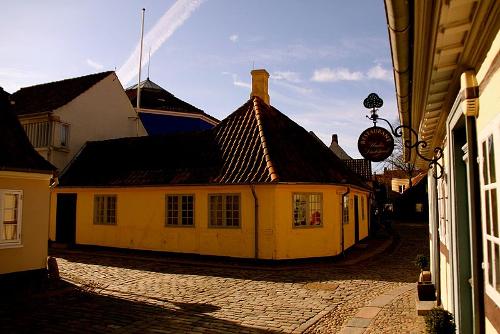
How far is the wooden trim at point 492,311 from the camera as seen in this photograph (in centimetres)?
310

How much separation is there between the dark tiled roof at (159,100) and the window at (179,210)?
14.8 metres

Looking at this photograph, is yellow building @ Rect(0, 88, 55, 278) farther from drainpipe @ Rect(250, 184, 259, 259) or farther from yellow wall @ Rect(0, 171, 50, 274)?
drainpipe @ Rect(250, 184, 259, 259)

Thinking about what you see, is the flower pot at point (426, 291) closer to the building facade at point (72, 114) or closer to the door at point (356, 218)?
the door at point (356, 218)

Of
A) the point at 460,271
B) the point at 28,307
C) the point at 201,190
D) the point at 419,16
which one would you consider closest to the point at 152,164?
the point at 201,190

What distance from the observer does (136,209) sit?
1717 cm

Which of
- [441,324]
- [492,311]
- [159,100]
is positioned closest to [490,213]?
[492,311]

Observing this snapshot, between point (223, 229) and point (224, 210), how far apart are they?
2.24 feet

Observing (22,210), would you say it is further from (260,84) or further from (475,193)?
(260,84)

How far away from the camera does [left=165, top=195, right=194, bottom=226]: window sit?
629 inches

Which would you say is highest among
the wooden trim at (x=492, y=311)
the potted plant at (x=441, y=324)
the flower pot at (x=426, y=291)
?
the wooden trim at (x=492, y=311)

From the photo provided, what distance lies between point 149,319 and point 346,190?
10268mm

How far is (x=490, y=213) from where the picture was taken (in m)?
3.30

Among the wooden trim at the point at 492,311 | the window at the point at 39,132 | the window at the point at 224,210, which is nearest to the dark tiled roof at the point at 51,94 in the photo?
the window at the point at 39,132

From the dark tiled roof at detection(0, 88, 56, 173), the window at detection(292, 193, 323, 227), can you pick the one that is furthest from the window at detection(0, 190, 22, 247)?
the window at detection(292, 193, 323, 227)
